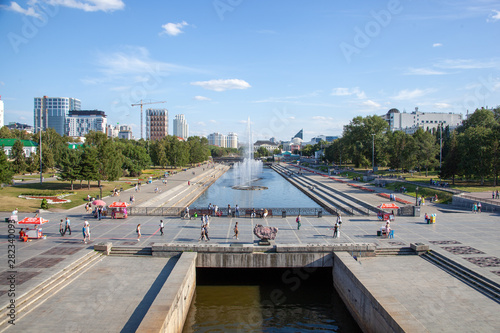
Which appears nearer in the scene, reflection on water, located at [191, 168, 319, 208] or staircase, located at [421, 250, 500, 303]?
staircase, located at [421, 250, 500, 303]

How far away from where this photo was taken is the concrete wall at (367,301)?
40.9 ft

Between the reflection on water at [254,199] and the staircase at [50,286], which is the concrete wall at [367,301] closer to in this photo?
the staircase at [50,286]

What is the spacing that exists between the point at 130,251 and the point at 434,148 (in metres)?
62.3

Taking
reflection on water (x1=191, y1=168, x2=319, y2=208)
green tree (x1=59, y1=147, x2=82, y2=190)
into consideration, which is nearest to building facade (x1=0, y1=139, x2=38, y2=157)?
green tree (x1=59, y1=147, x2=82, y2=190)

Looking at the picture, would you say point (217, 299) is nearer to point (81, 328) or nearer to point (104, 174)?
point (81, 328)

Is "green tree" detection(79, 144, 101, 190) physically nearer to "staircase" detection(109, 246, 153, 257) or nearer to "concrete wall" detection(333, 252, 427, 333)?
"staircase" detection(109, 246, 153, 257)

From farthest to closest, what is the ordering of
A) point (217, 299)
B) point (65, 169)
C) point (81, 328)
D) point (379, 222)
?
point (65, 169)
point (379, 222)
point (217, 299)
point (81, 328)

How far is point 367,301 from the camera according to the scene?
49.1 ft

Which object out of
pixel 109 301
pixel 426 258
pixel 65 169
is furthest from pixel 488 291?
pixel 65 169

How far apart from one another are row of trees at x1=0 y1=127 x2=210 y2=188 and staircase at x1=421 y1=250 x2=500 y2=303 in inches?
1570

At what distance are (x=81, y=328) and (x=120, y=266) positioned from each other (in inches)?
258

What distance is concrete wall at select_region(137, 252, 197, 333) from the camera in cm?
1233

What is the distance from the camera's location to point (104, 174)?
4988 centimetres

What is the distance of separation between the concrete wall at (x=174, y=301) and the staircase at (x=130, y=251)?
2558mm
